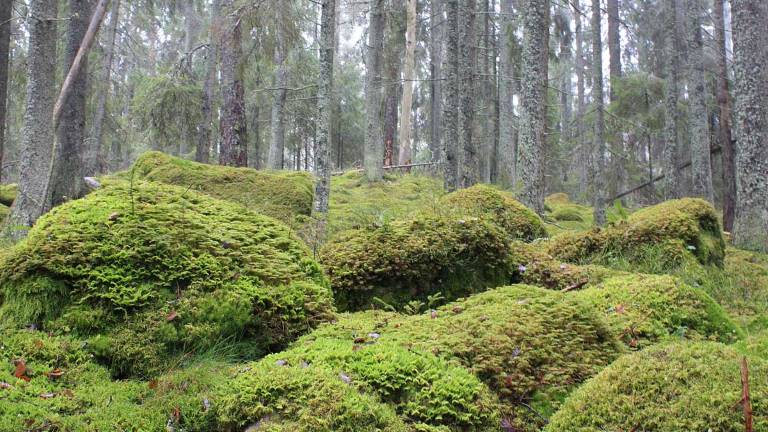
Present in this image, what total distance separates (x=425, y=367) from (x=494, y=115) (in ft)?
65.0

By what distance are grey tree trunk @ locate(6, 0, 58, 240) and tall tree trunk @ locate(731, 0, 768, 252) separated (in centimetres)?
1250

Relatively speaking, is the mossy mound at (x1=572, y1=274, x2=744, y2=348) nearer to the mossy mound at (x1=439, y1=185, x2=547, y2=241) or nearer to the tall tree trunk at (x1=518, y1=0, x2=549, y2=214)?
the mossy mound at (x1=439, y1=185, x2=547, y2=241)

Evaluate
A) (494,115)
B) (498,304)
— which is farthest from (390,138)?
(498,304)


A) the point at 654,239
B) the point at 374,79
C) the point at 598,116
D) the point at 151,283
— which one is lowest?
the point at 151,283

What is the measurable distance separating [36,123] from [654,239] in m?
9.45

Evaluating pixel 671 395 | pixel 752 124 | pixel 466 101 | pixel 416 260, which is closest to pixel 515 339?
pixel 671 395

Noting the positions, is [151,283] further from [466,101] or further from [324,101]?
[466,101]

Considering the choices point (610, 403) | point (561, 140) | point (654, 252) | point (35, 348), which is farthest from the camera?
point (561, 140)

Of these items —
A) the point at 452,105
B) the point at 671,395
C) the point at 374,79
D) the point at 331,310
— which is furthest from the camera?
the point at 374,79

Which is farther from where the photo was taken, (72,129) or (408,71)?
(408,71)

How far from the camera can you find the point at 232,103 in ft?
38.0

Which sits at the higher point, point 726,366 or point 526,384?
point 726,366

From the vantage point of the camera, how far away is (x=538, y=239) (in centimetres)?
738

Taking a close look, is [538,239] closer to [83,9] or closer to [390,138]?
[83,9]
